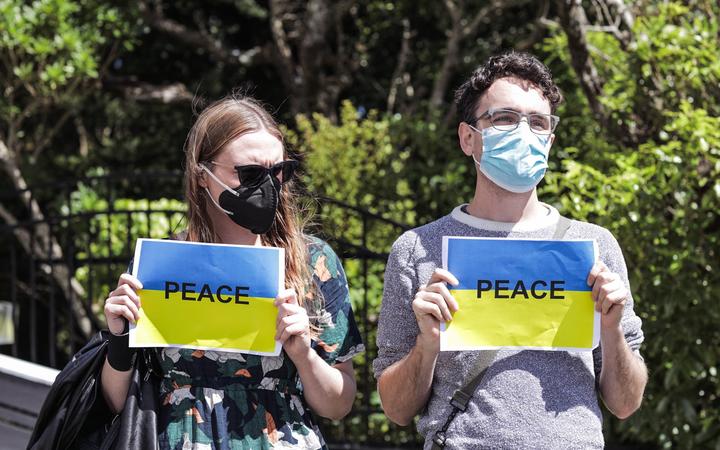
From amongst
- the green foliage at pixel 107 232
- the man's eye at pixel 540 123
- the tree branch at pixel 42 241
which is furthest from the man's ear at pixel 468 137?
the tree branch at pixel 42 241

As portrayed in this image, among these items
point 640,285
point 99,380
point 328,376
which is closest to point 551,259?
point 328,376

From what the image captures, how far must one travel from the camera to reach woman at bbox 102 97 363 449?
2244 mm

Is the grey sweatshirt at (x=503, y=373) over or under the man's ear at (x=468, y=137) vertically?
under

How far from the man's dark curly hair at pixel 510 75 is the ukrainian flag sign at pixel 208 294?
2.06ft

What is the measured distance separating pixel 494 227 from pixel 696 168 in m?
2.25

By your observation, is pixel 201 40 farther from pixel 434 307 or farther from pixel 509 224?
pixel 434 307

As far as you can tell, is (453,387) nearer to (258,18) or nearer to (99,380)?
(99,380)

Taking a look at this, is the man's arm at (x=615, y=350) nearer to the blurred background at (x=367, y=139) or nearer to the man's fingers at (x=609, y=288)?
the man's fingers at (x=609, y=288)

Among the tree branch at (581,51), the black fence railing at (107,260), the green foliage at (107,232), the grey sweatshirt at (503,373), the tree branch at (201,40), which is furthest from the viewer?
the tree branch at (201,40)

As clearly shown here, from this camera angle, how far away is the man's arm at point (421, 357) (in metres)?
2.13

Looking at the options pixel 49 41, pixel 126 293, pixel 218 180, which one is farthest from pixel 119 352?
pixel 49 41

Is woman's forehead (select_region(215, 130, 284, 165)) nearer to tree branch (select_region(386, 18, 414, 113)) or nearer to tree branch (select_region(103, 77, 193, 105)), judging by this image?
tree branch (select_region(386, 18, 414, 113))

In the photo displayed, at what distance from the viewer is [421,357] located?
7.09 feet

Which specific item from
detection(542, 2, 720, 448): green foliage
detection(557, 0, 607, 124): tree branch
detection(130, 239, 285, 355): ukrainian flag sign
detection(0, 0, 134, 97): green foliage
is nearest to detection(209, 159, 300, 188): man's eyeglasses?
detection(130, 239, 285, 355): ukrainian flag sign
